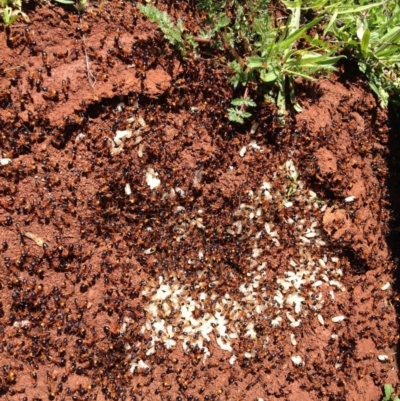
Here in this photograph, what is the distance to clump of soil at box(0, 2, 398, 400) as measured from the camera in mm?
4422

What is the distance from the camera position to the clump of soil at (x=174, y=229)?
4.42 metres

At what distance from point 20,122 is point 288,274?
293cm

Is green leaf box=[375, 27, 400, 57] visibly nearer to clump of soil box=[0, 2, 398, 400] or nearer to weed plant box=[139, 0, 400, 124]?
weed plant box=[139, 0, 400, 124]

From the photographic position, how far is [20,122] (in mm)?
4355

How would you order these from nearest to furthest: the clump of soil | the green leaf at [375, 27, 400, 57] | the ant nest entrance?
the clump of soil → the ant nest entrance → the green leaf at [375, 27, 400, 57]

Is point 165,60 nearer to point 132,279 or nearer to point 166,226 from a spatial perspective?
point 166,226

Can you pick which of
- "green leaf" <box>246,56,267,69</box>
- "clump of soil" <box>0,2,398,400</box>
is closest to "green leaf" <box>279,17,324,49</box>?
"green leaf" <box>246,56,267,69</box>

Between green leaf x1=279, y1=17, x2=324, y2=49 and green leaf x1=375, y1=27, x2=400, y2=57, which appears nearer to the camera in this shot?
green leaf x1=279, y1=17, x2=324, y2=49

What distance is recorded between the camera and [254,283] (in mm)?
5227

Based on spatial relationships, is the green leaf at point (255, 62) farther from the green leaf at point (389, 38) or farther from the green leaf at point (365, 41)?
the green leaf at point (389, 38)

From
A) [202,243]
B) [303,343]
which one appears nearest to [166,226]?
[202,243]

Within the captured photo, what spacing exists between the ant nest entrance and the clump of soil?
0.02 metres

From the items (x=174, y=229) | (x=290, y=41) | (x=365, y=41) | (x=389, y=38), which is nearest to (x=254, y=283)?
(x=174, y=229)

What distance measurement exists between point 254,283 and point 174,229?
0.99m
